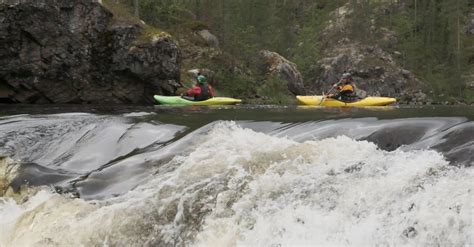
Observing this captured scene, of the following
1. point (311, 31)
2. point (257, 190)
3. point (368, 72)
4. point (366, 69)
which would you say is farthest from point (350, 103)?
point (311, 31)

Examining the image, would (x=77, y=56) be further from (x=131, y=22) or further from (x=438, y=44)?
(x=438, y=44)

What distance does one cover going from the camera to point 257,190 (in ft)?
19.8

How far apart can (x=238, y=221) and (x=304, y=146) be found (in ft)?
6.51

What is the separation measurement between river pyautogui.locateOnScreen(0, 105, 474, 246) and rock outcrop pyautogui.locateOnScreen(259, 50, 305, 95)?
104 feet

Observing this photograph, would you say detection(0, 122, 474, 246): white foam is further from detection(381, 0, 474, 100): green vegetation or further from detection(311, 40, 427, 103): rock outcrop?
detection(311, 40, 427, 103): rock outcrop

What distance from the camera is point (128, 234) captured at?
5.71 metres

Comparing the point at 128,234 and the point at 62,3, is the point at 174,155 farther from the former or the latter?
the point at 62,3

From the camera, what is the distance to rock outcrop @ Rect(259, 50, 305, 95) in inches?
1585

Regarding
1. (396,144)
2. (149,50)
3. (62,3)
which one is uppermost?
(62,3)

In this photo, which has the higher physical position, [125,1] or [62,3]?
[125,1]

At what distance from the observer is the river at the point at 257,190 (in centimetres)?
516

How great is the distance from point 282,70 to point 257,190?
35.0 m

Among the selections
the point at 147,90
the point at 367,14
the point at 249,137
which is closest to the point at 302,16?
the point at 367,14

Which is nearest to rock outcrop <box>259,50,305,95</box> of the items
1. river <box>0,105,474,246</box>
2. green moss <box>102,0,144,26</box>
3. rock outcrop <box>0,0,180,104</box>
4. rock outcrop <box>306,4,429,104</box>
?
rock outcrop <box>306,4,429,104</box>
